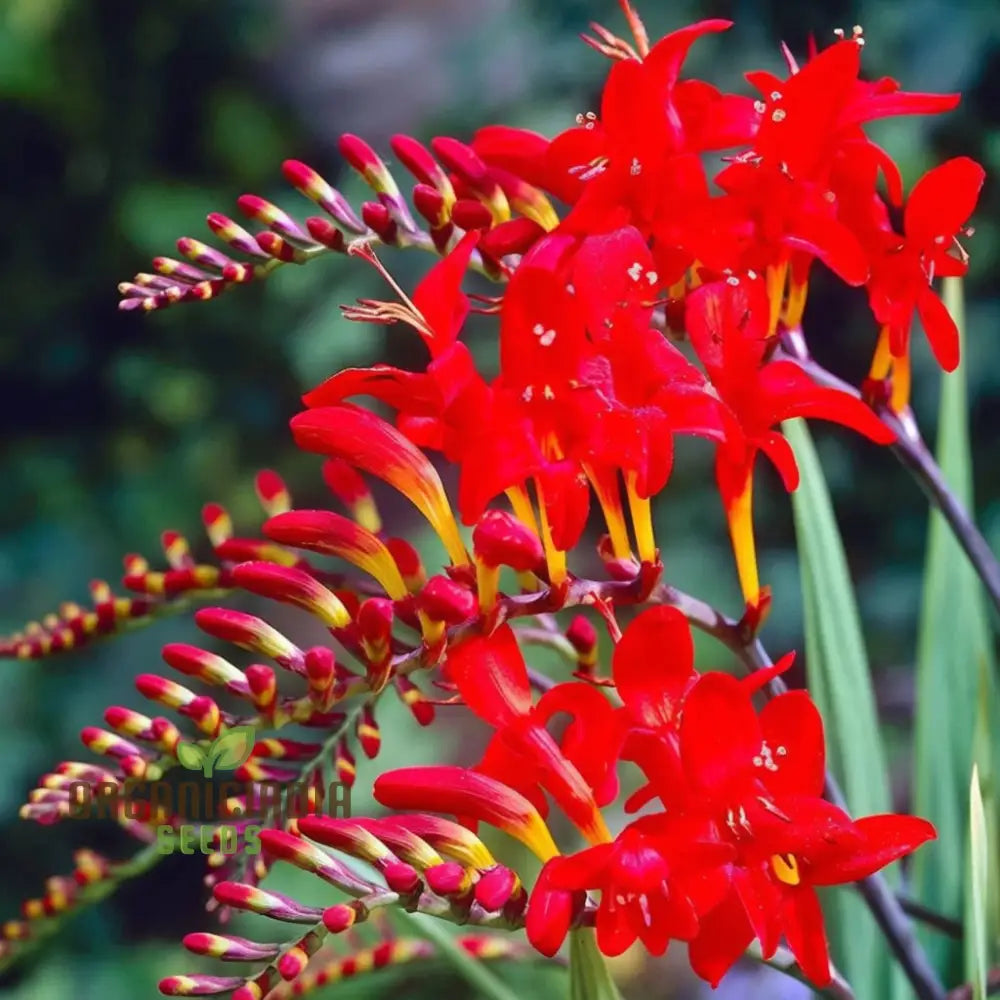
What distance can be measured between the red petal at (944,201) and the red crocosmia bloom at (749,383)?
63mm

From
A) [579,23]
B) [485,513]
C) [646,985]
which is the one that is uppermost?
[579,23]

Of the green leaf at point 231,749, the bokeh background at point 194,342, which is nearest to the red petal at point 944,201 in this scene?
the green leaf at point 231,749

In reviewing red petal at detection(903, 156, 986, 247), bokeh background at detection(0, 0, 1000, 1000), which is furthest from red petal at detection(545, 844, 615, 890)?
bokeh background at detection(0, 0, 1000, 1000)

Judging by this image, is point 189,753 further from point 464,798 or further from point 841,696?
point 841,696

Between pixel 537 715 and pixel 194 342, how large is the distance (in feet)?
3.30

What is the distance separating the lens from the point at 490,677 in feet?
0.98

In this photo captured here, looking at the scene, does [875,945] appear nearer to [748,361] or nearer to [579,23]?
[748,361]

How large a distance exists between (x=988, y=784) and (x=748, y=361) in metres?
0.25

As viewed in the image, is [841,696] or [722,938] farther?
[841,696]

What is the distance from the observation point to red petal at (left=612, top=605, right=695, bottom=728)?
29 centimetres

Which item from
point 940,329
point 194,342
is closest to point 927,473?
point 940,329

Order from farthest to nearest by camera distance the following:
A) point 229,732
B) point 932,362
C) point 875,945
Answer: point 932,362, point 875,945, point 229,732

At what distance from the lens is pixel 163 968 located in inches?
40.8

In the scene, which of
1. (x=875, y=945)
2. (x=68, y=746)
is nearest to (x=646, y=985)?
(x=68, y=746)
